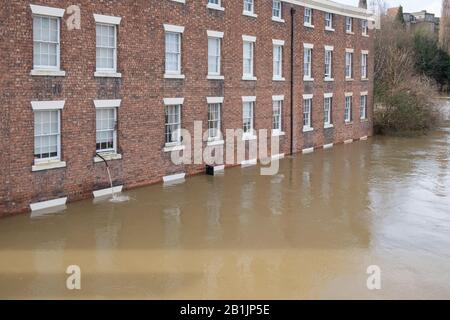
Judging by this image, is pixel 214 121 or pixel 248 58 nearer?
pixel 214 121

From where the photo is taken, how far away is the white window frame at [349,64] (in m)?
34.8

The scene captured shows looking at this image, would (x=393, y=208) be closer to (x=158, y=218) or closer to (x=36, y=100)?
(x=158, y=218)

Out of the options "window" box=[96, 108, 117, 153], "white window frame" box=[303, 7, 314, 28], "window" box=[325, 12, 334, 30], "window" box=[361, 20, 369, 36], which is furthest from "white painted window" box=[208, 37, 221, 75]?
"window" box=[361, 20, 369, 36]

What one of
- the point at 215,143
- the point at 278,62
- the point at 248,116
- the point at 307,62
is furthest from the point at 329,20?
the point at 215,143

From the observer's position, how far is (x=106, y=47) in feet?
60.4

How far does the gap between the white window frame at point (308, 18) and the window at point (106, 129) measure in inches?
568

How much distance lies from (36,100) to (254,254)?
7.81 metres

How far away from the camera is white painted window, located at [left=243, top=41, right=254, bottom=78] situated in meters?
25.3

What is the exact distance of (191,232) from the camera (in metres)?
14.6

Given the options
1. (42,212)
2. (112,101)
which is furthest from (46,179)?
(112,101)

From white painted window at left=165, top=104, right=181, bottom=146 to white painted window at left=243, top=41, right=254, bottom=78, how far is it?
490cm

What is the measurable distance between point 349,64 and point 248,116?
12174 mm

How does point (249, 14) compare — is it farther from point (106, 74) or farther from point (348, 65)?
point (348, 65)

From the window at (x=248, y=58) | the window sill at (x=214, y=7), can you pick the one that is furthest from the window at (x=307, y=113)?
the window sill at (x=214, y=7)
